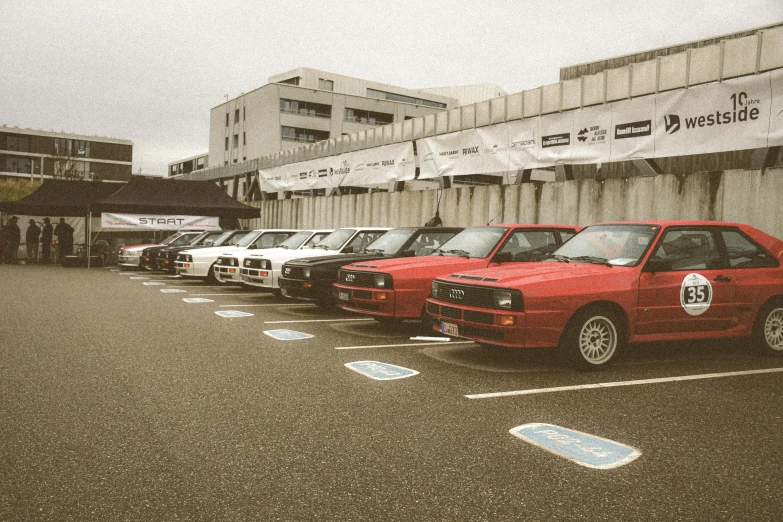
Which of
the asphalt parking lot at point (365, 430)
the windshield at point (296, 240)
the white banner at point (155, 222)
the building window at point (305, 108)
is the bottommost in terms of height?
the asphalt parking lot at point (365, 430)

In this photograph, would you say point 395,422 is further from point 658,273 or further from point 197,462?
point 658,273

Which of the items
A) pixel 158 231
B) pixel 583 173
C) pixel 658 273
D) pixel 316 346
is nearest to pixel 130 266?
pixel 158 231

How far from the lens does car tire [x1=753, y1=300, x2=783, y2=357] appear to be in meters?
7.17

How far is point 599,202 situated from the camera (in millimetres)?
12555

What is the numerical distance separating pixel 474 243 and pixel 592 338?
2840 millimetres

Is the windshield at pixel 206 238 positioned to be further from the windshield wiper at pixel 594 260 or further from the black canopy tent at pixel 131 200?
the windshield wiper at pixel 594 260

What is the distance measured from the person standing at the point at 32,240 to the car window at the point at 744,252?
1039 inches

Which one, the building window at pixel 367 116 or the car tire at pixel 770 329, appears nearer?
the car tire at pixel 770 329

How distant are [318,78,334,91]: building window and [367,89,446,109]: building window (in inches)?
173

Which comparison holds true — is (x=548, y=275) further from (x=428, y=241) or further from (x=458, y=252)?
(x=428, y=241)

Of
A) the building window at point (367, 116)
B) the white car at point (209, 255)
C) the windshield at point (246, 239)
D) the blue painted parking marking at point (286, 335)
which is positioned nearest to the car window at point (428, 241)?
the blue painted parking marking at point (286, 335)

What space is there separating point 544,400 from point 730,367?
2.66 metres

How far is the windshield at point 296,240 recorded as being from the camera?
1448 centimetres

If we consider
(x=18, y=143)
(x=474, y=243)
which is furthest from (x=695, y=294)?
(x=18, y=143)
